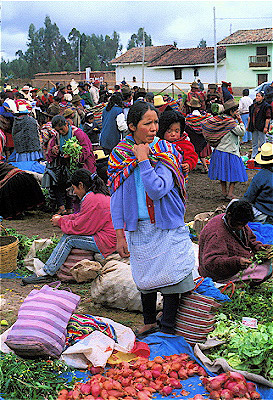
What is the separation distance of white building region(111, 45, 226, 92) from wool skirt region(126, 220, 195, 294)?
39.2m

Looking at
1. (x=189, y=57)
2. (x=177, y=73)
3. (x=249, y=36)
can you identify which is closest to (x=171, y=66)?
(x=177, y=73)

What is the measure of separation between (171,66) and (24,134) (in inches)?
1587

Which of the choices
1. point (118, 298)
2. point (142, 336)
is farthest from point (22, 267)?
point (142, 336)

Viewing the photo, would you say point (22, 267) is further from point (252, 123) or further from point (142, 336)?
point (252, 123)

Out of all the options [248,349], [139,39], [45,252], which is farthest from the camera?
[139,39]

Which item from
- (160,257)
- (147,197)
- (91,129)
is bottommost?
(160,257)

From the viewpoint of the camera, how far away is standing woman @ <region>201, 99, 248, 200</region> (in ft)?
26.9

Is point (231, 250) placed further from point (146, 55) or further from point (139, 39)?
point (139, 39)

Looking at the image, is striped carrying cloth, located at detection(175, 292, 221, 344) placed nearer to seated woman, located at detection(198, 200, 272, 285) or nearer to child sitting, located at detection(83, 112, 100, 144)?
seated woman, located at detection(198, 200, 272, 285)

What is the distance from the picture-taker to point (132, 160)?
11.4 feet

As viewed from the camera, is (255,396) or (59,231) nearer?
(255,396)

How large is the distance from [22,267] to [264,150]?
3.03 meters

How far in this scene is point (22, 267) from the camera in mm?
5641

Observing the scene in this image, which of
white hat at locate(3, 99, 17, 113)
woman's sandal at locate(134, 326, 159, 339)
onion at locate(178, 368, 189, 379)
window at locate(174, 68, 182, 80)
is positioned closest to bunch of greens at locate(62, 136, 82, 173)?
white hat at locate(3, 99, 17, 113)
